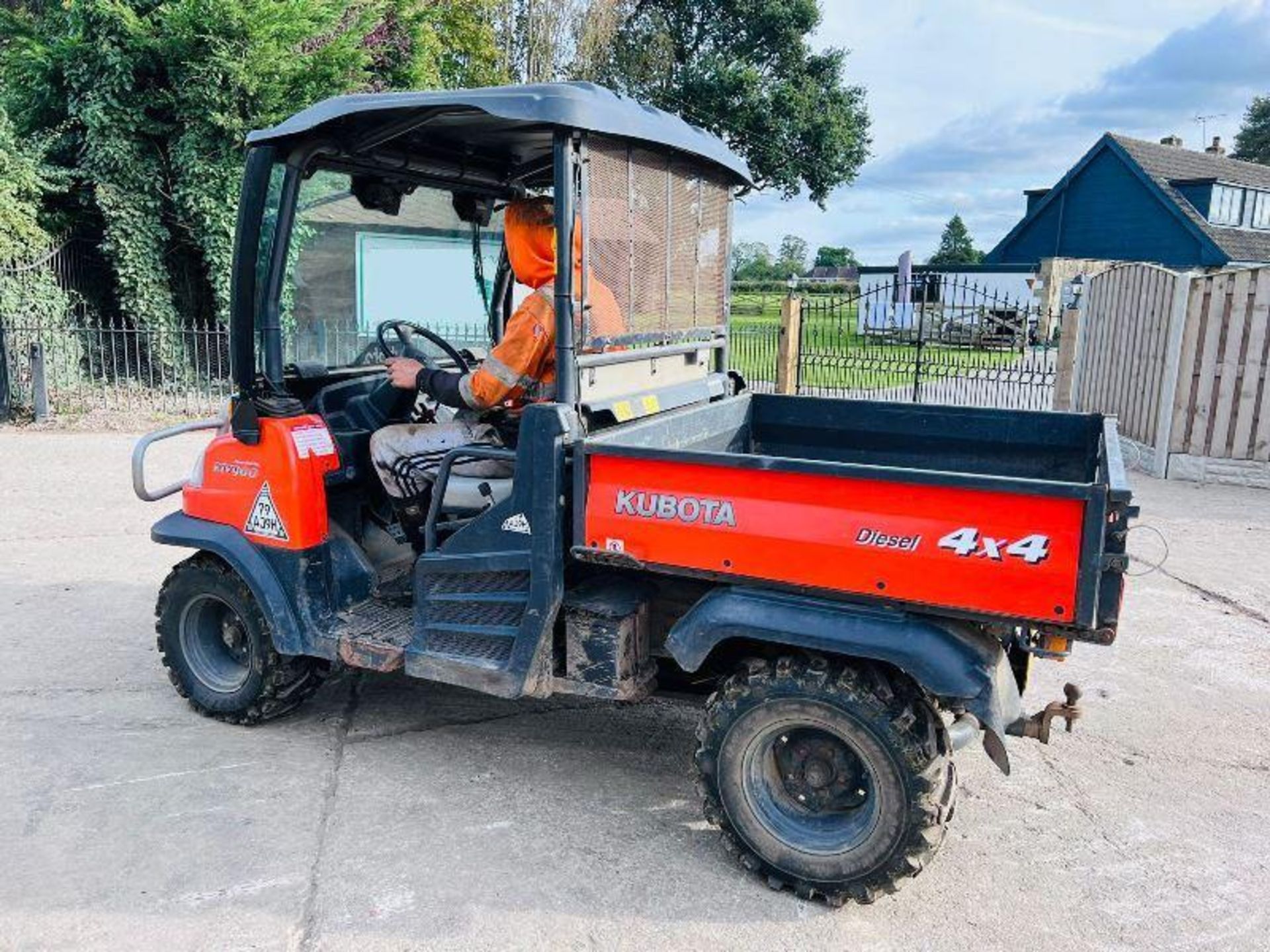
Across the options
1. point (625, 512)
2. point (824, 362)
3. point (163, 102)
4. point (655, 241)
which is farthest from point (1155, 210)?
point (625, 512)

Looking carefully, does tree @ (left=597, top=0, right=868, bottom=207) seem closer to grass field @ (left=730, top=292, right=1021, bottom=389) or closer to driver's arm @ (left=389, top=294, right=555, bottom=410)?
grass field @ (left=730, top=292, right=1021, bottom=389)

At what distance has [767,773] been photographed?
10.3 feet

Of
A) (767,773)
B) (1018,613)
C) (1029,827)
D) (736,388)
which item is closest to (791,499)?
(1018,613)

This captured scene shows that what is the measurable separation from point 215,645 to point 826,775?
2.65 metres

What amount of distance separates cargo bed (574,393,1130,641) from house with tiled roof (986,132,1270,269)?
28.1 m

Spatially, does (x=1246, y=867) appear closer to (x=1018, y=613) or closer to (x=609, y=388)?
(x=1018, y=613)

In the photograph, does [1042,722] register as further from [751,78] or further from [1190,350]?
[751,78]

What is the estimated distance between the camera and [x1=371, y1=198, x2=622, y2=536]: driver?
3.45 m

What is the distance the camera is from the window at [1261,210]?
97.9ft

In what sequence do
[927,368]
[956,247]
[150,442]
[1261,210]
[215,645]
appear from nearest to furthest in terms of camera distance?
[150,442] < [215,645] < [927,368] < [1261,210] < [956,247]

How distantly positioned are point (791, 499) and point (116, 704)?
3186 millimetres

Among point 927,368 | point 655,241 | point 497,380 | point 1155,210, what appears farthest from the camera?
point 1155,210

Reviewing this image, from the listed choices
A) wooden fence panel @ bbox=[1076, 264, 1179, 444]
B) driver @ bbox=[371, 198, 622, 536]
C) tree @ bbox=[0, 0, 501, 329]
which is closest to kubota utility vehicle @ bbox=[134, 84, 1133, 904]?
driver @ bbox=[371, 198, 622, 536]

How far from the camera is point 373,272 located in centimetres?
421
